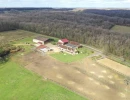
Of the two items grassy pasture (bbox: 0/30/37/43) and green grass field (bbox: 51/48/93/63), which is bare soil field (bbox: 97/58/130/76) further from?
grassy pasture (bbox: 0/30/37/43)

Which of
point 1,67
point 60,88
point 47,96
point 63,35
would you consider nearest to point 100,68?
point 60,88

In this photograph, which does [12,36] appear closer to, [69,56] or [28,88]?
[69,56]

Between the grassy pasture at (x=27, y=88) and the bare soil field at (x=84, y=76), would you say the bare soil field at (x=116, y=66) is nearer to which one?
the bare soil field at (x=84, y=76)

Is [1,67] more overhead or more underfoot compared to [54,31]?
more underfoot

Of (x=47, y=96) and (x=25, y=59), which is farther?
(x=25, y=59)

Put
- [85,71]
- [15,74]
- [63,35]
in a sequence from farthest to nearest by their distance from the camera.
Result: [63,35] → [85,71] → [15,74]

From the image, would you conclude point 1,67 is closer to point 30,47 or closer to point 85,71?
point 30,47

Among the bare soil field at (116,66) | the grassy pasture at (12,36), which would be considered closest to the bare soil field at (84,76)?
the bare soil field at (116,66)

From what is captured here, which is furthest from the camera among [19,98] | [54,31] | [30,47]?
[54,31]
